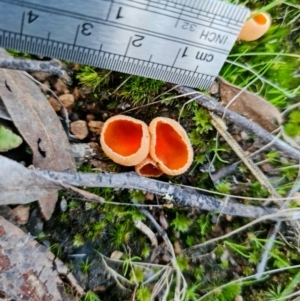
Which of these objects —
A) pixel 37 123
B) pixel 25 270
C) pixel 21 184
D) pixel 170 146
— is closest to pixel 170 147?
pixel 170 146

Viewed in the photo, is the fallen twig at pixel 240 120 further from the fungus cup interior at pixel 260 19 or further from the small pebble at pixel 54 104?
the small pebble at pixel 54 104

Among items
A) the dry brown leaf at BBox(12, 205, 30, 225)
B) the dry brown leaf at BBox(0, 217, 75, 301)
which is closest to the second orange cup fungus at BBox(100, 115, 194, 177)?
the dry brown leaf at BBox(12, 205, 30, 225)

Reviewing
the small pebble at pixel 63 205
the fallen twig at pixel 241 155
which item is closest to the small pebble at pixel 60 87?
the small pebble at pixel 63 205

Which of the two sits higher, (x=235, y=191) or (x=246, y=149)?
(x=246, y=149)

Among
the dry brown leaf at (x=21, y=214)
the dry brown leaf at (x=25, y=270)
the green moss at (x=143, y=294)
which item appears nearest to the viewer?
the dry brown leaf at (x=25, y=270)

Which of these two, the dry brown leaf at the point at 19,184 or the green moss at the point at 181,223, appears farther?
the green moss at the point at 181,223

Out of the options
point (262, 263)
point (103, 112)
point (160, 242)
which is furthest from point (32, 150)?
point (262, 263)

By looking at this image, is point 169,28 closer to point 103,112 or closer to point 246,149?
point 103,112
